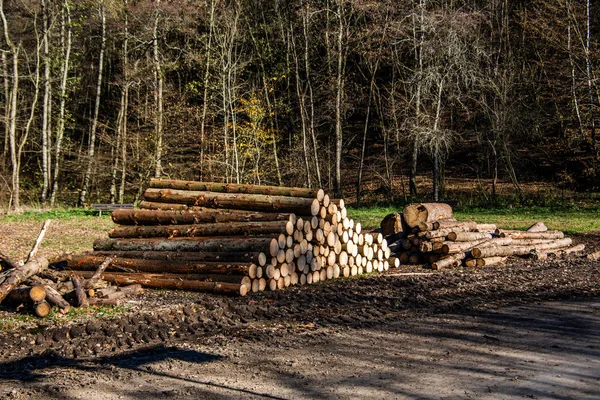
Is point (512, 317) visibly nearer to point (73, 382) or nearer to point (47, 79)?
point (73, 382)

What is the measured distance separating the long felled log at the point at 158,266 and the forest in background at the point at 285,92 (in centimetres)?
1791

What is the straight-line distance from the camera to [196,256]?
36.8ft

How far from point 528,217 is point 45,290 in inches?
736

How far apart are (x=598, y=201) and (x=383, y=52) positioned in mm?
13393

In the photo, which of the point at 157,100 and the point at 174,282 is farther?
the point at 157,100

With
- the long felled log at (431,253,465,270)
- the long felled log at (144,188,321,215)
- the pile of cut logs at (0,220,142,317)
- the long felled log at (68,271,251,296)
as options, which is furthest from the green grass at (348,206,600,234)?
the pile of cut logs at (0,220,142,317)

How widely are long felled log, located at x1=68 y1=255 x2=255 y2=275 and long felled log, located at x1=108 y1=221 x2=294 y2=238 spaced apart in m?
0.73

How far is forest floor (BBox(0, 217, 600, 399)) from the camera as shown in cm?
609

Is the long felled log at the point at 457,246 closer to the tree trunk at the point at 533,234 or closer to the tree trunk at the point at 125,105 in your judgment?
the tree trunk at the point at 533,234

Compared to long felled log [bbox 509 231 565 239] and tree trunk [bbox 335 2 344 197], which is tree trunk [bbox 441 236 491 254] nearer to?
long felled log [bbox 509 231 565 239]

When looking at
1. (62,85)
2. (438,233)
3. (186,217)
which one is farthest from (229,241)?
(62,85)

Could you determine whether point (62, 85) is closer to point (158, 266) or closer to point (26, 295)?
point (158, 266)

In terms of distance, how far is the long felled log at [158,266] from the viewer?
10719 millimetres

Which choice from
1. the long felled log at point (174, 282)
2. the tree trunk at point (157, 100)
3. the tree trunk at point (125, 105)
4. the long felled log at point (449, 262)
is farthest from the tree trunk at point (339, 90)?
the long felled log at point (174, 282)
